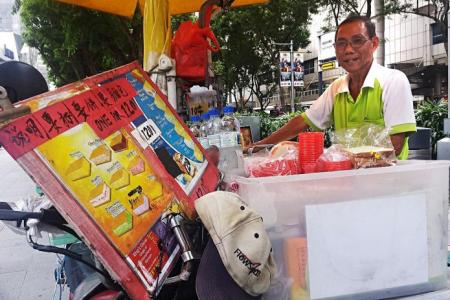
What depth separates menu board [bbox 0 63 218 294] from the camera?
106 centimetres

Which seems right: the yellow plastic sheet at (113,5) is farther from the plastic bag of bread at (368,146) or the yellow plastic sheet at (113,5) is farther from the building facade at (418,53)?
the building facade at (418,53)

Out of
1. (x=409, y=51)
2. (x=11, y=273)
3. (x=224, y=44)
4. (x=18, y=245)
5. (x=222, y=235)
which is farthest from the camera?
(x=409, y=51)

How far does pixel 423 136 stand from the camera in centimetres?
611

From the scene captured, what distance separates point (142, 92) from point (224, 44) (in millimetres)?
20054

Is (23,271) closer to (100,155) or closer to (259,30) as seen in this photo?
(100,155)

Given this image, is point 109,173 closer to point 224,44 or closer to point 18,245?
point 18,245

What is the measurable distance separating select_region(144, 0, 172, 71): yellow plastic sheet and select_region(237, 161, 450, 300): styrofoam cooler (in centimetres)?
213

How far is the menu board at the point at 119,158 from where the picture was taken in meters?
1.06

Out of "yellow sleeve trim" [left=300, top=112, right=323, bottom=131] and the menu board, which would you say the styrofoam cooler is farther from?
"yellow sleeve trim" [left=300, top=112, right=323, bottom=131]

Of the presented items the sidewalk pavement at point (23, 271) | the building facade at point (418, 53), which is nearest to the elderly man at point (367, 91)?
the sidewalk pavement at point (23, 271)

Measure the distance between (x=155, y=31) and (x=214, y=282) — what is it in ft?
8.07

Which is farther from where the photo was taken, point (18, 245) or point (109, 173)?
point (18, 245)

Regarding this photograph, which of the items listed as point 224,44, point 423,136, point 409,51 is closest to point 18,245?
point 423,136

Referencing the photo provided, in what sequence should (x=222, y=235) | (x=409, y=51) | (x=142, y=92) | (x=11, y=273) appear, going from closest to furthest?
1. (x=222, y=235)
2. (x=142, y=92)
3. (x=11, y=273)
4. (x=409, y=51)
